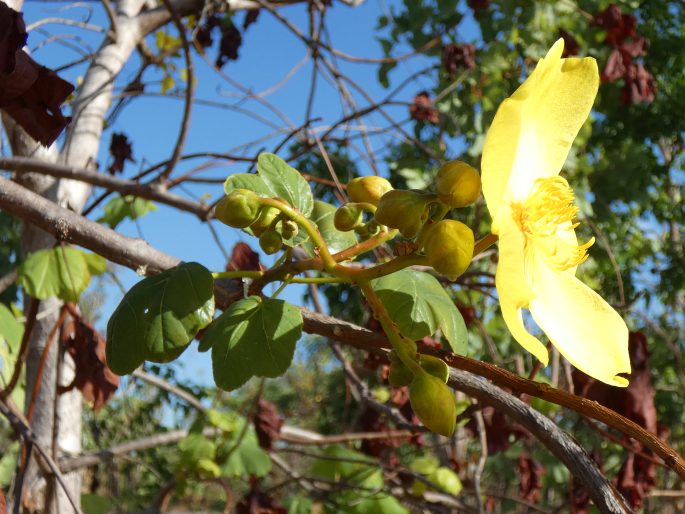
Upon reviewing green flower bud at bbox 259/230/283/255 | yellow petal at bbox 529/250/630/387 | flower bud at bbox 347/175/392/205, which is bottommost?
yellow petal at bbox 529/250/630/387

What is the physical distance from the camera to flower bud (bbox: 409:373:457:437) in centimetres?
47

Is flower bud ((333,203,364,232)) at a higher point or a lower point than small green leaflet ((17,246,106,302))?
lower

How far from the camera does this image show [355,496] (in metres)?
2.01

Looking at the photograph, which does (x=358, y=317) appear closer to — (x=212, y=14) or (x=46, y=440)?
(x=212, y=14)

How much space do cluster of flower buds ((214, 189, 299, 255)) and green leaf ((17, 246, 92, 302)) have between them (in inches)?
33.4

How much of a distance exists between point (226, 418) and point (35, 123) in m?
1.65

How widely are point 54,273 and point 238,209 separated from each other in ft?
3.11

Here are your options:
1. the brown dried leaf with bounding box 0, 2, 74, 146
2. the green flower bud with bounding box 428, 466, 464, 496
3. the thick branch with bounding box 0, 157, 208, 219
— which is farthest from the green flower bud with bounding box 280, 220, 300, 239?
the green flower bud with bounding box 428, 466, 464, 496

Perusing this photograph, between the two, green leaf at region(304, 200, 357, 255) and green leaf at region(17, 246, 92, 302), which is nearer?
green leaf at region(304, 200, 357, 255)

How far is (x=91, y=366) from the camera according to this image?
50.2 inches

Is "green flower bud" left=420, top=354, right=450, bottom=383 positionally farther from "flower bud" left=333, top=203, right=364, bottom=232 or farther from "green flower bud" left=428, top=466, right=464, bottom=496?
"green flower bud" left=428, top=466, right=464, bottom=496

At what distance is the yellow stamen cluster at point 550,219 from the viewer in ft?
1.81

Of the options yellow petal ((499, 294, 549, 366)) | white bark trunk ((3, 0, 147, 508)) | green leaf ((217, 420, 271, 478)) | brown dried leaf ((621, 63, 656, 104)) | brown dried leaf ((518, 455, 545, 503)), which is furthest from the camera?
brown dried leaf ((621, 63, 656, 104))

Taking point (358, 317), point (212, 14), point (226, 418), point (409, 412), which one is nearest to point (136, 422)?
point (358, 317)
